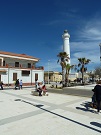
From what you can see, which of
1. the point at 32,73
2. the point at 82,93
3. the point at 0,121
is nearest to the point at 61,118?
the point at 0,121

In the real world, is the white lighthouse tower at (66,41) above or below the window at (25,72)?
above

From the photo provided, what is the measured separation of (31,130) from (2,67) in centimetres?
2879

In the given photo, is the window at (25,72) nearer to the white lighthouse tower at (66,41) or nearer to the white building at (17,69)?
the white building at (17,69)

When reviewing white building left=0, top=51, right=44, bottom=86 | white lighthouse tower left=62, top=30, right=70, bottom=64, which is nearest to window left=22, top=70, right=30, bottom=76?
white building left=0, top=51, right=44, bottom=86

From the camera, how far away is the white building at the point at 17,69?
33600 mm

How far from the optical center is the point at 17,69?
1404 inches

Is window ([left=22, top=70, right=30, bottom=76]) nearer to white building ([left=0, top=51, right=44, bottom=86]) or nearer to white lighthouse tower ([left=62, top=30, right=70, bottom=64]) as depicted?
white building ([left=0, top=51, right=44, bottom=86])

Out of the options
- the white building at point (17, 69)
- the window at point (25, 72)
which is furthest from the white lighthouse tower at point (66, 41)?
the window at point (25, 72)

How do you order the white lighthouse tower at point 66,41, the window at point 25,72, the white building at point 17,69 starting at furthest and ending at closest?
the white lighthouse tower at point 66,41
the window at point 25,72
the white building at point 17,69

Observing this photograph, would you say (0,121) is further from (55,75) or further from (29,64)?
(55,75)

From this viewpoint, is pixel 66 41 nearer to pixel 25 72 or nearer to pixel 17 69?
pixel 25 72

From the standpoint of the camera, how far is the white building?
33600 mm

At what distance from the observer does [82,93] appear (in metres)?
15.4

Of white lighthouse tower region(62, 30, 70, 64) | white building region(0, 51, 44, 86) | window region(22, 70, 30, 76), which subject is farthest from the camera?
white lighthouse tower region(62, 30, 70, 64)
